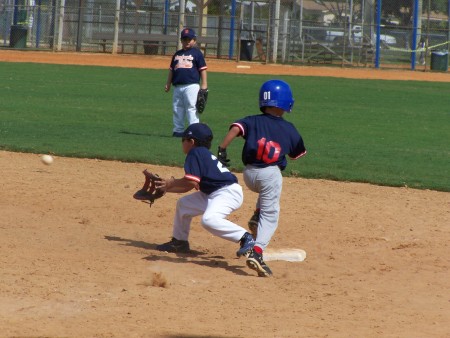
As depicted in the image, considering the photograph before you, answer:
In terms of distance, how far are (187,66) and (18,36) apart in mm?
24975

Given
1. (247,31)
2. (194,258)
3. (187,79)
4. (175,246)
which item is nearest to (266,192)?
(194,258)

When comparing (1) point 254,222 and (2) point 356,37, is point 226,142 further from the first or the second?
(2) point 356,37

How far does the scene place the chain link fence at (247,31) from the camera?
37.6 meters

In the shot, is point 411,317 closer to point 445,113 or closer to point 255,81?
point 445,113

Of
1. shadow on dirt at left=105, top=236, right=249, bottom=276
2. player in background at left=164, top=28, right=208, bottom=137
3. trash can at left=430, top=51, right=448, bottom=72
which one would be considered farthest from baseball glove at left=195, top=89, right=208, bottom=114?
trash can at left=430, top=51, right=448, bottom=72

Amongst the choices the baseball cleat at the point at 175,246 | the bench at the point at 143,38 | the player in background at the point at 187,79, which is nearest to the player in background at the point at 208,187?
the baseball cleat at the point at 175,246

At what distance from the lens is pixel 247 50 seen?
125ft

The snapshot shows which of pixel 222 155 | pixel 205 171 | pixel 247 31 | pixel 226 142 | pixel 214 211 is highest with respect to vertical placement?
pixel 247 31

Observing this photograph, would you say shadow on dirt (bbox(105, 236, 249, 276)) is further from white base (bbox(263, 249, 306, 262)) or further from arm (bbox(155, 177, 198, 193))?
arm (bbox(155, 177, 198, 193))

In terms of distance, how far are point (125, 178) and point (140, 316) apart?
17.4 ft

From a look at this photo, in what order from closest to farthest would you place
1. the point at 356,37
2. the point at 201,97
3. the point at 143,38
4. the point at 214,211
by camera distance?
the point at 214,211 < the point at 201,97 < the point at 143,38 < the point at 356,37

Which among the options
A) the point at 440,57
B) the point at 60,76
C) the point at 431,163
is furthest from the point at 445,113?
the point at 440,57

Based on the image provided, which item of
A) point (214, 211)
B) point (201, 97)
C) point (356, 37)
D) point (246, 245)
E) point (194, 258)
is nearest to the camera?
point (246, 245)

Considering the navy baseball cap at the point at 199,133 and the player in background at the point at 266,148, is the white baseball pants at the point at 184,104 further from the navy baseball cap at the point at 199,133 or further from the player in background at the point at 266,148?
the player in background at the point at 266,148
